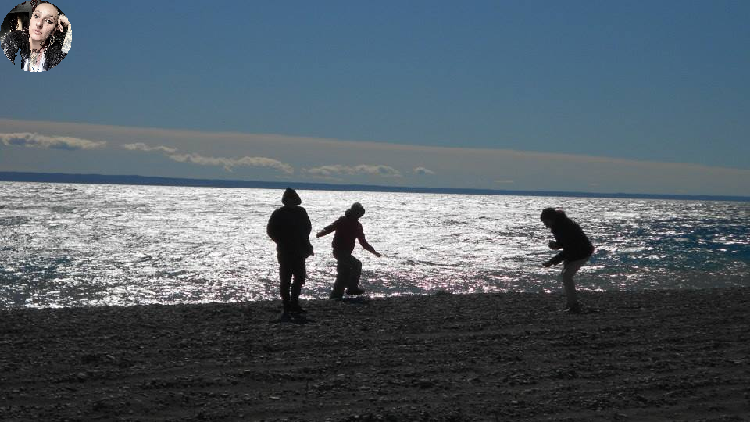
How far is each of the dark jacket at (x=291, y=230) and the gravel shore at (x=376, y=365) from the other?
3.79 feet

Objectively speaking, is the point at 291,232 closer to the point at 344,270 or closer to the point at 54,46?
the point at 344,270

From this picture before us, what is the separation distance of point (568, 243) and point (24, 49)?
8.83 metres

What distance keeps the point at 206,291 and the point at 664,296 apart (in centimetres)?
1536

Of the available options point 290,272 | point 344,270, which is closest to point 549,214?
point 290,272

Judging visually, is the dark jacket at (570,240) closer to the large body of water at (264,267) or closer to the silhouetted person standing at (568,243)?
the silhouetted person standing at (568,243)

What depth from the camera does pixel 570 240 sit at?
514 inches

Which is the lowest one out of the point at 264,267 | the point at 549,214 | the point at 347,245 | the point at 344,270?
the point at 264,267

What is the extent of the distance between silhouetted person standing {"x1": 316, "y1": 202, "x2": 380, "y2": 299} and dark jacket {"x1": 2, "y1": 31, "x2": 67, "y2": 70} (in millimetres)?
7036

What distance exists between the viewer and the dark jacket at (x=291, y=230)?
1211 centimetres

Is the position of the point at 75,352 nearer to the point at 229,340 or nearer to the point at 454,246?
the point at 229,340

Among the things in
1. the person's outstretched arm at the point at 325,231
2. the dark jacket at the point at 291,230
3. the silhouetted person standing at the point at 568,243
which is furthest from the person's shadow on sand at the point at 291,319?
the silhouetted person standing at the point at 568,243

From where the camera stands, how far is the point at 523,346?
1004 centimetres

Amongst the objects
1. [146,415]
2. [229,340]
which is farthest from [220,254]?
[146,415]

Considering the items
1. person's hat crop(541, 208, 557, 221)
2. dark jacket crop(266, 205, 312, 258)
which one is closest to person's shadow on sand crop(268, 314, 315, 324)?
dark jacket crop(266, 205, 312, 258)
